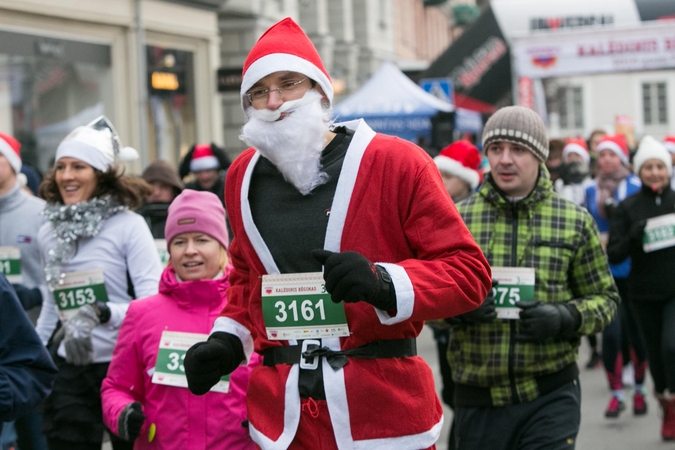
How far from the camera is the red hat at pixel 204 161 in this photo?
1008 cm

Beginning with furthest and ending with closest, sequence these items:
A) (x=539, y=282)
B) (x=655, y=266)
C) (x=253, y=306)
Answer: (x=655, y=266) → (x=539, y=282) → (x=253, y=306)

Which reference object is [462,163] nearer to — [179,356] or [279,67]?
[179,356]

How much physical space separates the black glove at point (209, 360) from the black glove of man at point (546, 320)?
142 centimetres

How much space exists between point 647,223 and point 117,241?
3800mm

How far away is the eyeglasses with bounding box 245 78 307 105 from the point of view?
3395mm

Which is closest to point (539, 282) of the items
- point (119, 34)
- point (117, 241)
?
point (117, 241)

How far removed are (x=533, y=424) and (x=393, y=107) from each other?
15574 millimetres

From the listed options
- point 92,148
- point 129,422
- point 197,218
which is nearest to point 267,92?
point 197,218

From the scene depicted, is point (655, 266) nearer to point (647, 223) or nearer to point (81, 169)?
point (647, 223)

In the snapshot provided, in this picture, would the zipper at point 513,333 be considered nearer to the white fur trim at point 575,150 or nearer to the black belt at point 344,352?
the black belt at point 344,352

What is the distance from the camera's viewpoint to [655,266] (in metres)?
7.62

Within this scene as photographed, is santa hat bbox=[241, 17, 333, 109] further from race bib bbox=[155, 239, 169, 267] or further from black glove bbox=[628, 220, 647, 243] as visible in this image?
black glove bbox=[628, 220, 647, 243]

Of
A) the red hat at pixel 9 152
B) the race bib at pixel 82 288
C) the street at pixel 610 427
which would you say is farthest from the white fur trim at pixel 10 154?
the street at pixel 610 427

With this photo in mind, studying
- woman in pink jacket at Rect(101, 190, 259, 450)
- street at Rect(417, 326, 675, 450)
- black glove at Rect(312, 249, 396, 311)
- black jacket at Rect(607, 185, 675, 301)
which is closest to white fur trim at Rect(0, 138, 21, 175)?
woman in pink jacket at Rect(101, 190, 259, 450)
